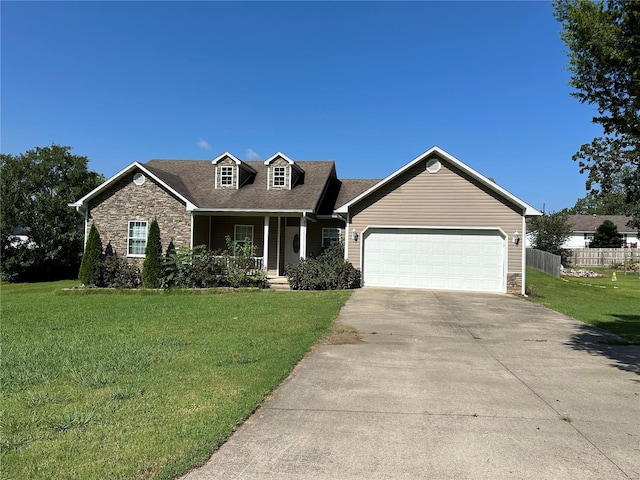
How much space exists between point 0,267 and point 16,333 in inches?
765

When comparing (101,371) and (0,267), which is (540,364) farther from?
(0,267)

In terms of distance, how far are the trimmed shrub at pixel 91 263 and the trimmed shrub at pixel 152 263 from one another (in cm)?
212

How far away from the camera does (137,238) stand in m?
19.5

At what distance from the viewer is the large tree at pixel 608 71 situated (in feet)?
21.3

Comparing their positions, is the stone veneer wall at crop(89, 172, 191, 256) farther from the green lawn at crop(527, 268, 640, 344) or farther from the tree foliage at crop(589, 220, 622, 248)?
the tree foliage at crop(589, 220, 622, 248)

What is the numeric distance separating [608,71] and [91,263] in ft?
60.1

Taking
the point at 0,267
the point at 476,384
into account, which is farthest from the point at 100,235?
the point at 476,384

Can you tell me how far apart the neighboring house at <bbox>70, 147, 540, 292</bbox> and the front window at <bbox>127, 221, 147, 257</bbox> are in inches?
1.7

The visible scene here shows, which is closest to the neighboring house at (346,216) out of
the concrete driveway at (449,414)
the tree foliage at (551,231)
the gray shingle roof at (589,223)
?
the concrete driveway at (449,414)

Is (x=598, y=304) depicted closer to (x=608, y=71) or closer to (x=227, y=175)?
(x=608, y=71)

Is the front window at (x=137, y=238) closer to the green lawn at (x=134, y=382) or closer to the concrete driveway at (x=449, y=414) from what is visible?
the green lawn at (x=134, y=382)

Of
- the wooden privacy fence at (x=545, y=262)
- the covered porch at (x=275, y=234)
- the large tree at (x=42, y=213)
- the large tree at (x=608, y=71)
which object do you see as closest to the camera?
the large tree at (x=608, y=71)

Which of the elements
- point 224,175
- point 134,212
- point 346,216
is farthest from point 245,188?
point 346,216

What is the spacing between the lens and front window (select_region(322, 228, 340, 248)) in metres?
21.2
